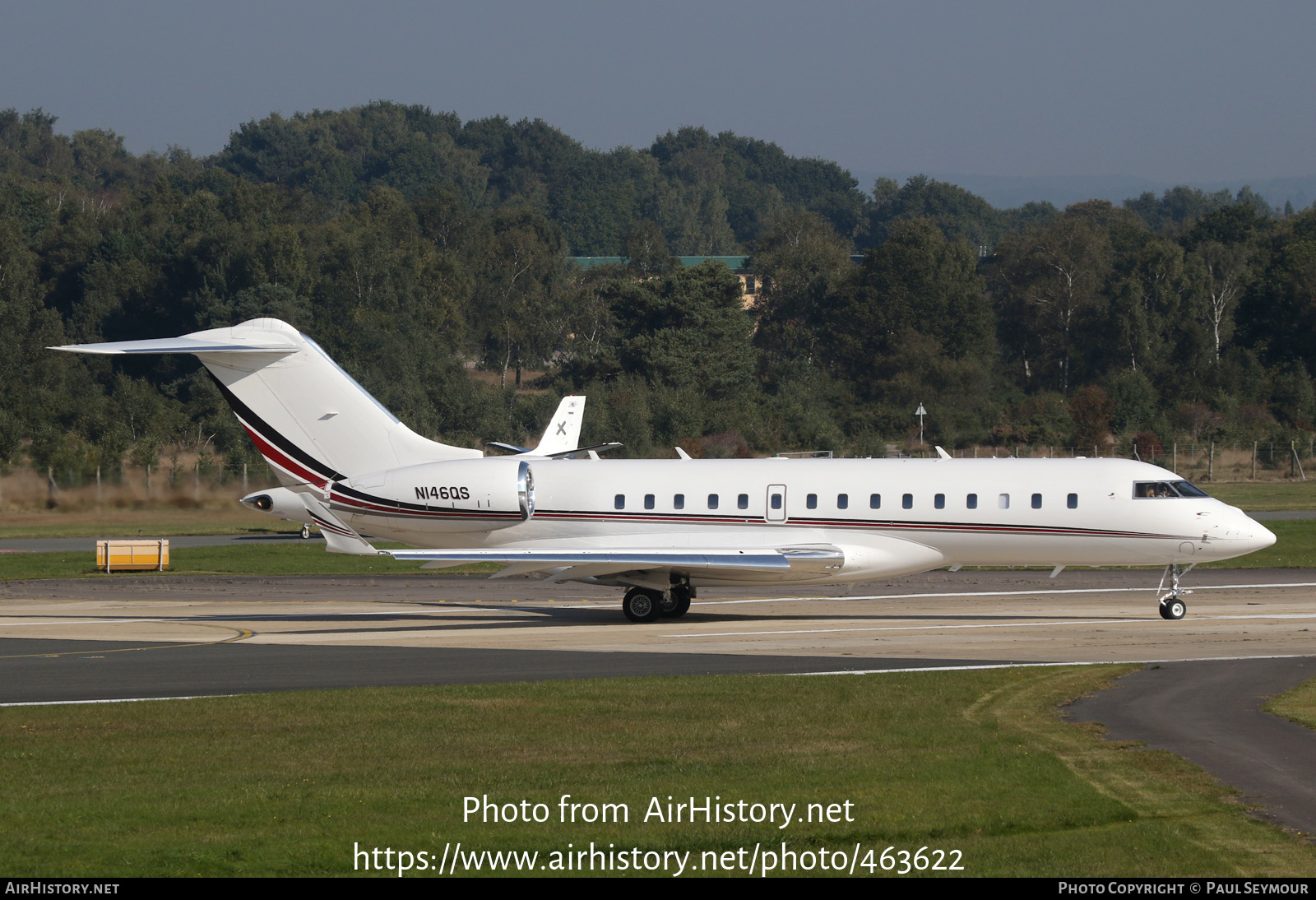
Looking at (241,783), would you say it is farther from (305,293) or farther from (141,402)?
(305,293)

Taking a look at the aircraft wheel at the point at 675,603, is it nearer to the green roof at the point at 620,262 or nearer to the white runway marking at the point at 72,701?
the white runway marking at the point at 72,701

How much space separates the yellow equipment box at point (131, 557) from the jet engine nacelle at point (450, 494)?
14.1 m

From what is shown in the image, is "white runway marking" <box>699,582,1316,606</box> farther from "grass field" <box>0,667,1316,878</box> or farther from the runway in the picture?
"grass field" <box>0,667,1316,878</box>

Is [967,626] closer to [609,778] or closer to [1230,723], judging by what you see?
[1230,723]

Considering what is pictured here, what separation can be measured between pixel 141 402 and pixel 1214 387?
64.4 meters

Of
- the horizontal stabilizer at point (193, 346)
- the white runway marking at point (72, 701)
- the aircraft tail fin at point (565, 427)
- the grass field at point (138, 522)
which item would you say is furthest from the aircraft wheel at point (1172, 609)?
the grass field at point (138, 522)

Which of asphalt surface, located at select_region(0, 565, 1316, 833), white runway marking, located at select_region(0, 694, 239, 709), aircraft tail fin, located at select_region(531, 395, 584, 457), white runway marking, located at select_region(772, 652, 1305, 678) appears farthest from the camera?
aircraft tail fin, located at select_region(531, 395, 584, 457)

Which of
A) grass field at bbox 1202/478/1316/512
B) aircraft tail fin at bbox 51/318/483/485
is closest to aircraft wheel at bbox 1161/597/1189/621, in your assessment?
aircraft tail fin at bbox 51/318/483/485

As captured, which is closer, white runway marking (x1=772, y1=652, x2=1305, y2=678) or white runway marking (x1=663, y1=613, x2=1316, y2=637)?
white runway marking (x1=772, y1=652, x2=1305, y2=678)

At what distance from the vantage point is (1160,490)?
26312 mm

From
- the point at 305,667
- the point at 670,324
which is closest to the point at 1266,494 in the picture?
the point at 670,324

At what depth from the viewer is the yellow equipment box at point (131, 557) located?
3900cm

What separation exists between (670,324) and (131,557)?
53552mm

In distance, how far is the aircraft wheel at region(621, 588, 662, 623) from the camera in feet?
90.8
